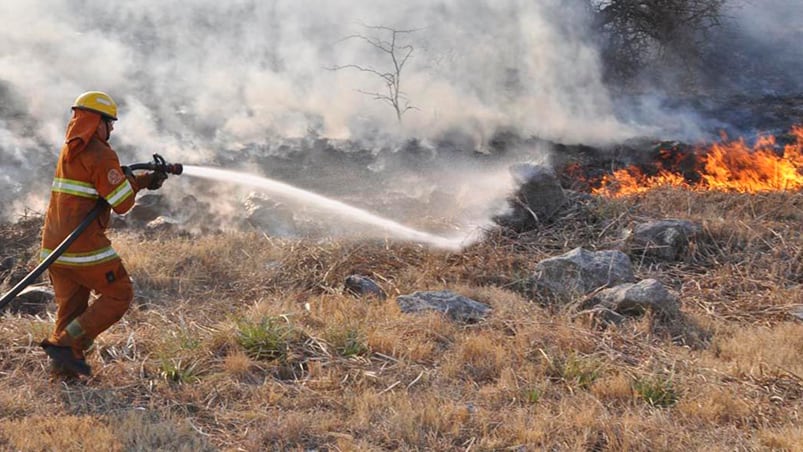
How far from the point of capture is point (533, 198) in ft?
22.5

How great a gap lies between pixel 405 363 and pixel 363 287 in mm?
1385

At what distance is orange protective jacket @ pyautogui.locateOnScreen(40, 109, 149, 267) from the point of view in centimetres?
357

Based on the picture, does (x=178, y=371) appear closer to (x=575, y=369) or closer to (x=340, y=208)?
(x=575, y=369)

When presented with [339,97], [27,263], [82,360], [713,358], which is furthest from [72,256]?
[339,97]

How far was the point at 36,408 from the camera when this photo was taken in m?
3.42

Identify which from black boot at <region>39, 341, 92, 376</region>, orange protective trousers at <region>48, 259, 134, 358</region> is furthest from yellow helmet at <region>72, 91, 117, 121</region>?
black boot at <region>39, 341, 92, 376</region>

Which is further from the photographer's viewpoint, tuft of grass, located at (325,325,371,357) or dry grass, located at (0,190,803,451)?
tuft of grass, located at (325,325,371,357)

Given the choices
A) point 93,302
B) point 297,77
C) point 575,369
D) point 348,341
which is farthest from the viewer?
point 297,77

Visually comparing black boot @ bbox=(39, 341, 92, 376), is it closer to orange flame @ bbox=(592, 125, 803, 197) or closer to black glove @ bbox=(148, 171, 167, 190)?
black glove @ bbox=(148, 171, 167, 190)

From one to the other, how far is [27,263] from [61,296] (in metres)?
2.73

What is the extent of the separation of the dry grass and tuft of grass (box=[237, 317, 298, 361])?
0.01 m

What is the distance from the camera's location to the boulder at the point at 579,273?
5316 mm

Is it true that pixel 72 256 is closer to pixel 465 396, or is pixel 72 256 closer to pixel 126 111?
pixel 465 396

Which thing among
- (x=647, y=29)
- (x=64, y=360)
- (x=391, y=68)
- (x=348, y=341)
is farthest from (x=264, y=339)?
(x=647, y=29)
